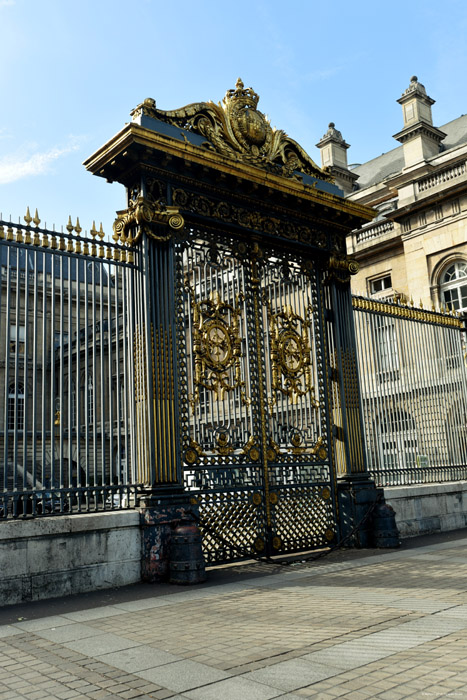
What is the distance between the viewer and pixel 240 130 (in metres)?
10.3

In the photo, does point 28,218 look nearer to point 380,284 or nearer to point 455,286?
point 455,286

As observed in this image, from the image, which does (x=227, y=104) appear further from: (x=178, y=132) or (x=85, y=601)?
(x=85, y=601)

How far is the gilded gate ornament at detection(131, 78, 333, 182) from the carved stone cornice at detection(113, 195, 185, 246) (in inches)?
50.6

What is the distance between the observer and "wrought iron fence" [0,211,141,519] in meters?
7.21

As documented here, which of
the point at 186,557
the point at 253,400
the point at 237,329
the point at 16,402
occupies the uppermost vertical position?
the point at 237,329

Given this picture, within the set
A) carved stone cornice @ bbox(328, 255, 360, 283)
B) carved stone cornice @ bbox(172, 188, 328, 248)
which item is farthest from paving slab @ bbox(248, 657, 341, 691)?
carved stone cornice @ bbox(328, 255, 360, 283)

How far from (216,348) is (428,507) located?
5.90 metres

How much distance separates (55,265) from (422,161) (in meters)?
23.6

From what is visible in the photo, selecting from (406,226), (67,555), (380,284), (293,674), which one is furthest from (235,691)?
(380,284)

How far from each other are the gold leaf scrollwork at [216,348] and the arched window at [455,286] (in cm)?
1730

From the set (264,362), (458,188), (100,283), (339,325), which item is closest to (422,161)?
(458,188)

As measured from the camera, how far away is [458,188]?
81.4ft

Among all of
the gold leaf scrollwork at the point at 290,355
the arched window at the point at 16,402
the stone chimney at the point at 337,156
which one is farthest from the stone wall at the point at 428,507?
the stone chimney at the point at 337,156

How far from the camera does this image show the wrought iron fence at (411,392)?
485 inches
